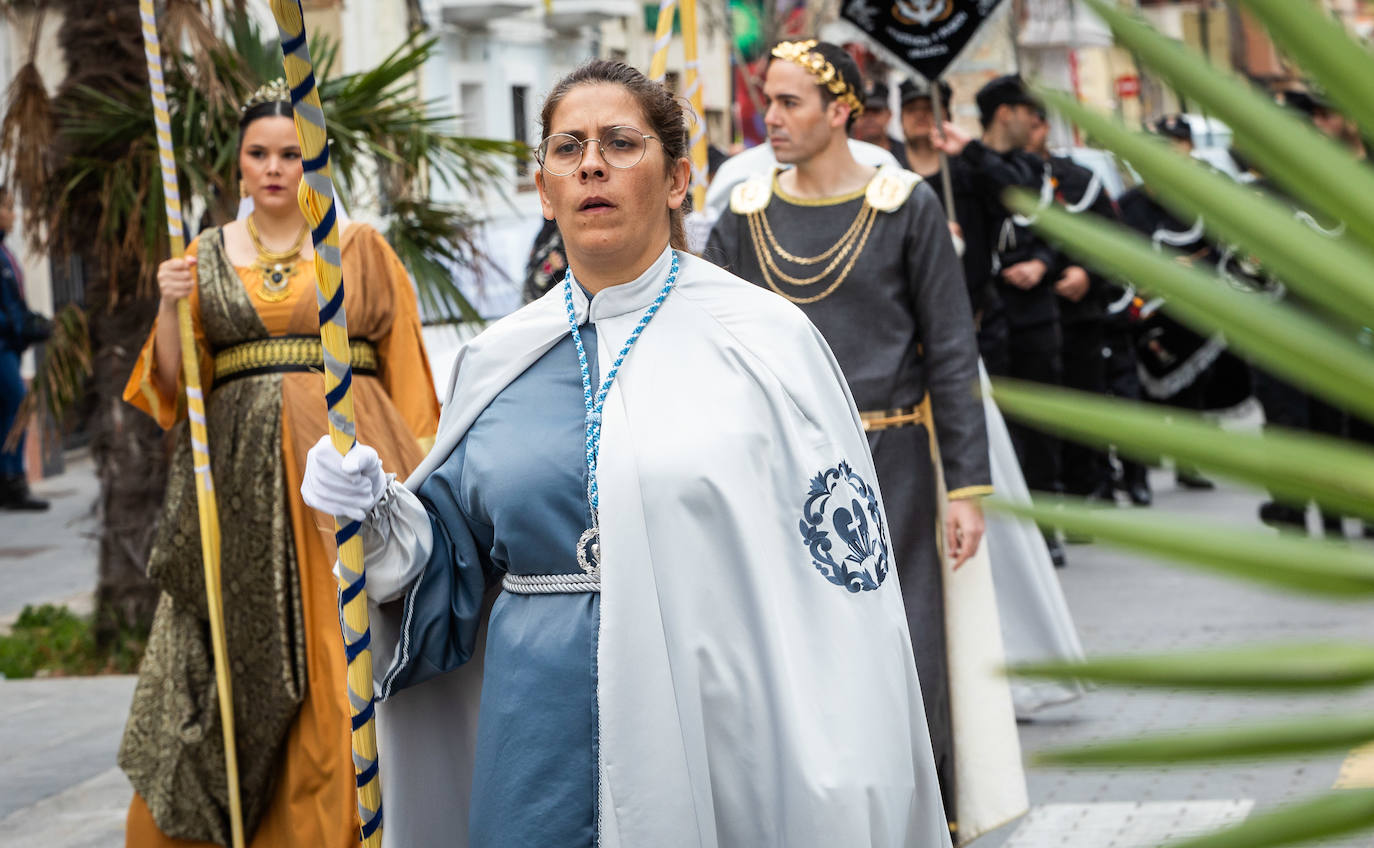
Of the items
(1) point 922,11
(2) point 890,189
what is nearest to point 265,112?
(2) point 890,189

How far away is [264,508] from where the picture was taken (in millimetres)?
4934

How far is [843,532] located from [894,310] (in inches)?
81.2

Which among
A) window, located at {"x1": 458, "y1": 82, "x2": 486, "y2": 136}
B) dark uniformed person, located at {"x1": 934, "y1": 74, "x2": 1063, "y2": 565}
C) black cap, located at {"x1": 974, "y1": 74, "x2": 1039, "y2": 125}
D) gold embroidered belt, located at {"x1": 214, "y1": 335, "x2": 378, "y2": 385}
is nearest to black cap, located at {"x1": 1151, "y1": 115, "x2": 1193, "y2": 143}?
gold embroidered belt, located at {"x1": 214, "y1": 335, "x2": 378, "y2": 385}

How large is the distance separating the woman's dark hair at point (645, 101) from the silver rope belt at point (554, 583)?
0.59 meters

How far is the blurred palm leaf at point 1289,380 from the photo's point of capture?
43cm

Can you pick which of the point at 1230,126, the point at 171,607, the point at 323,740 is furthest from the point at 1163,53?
the point at 171,607

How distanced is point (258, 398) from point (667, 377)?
2315mm

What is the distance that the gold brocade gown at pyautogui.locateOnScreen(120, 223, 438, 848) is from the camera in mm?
4820

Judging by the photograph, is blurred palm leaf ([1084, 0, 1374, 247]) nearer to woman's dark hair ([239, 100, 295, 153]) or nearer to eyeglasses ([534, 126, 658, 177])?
eyeglasses ([534, 126, 658, 177])

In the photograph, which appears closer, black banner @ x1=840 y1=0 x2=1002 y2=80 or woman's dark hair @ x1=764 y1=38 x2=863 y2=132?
woman's dark hair @ x1=764 y1=38 x2=863 y2=132

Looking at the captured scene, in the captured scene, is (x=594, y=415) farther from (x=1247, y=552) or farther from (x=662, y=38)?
(x=662, y=38)

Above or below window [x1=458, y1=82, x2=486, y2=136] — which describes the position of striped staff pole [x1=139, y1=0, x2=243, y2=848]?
below

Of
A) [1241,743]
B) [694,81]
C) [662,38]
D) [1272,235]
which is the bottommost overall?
[1241,743]

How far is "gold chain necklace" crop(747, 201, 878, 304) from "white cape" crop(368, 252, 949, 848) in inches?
75.5
